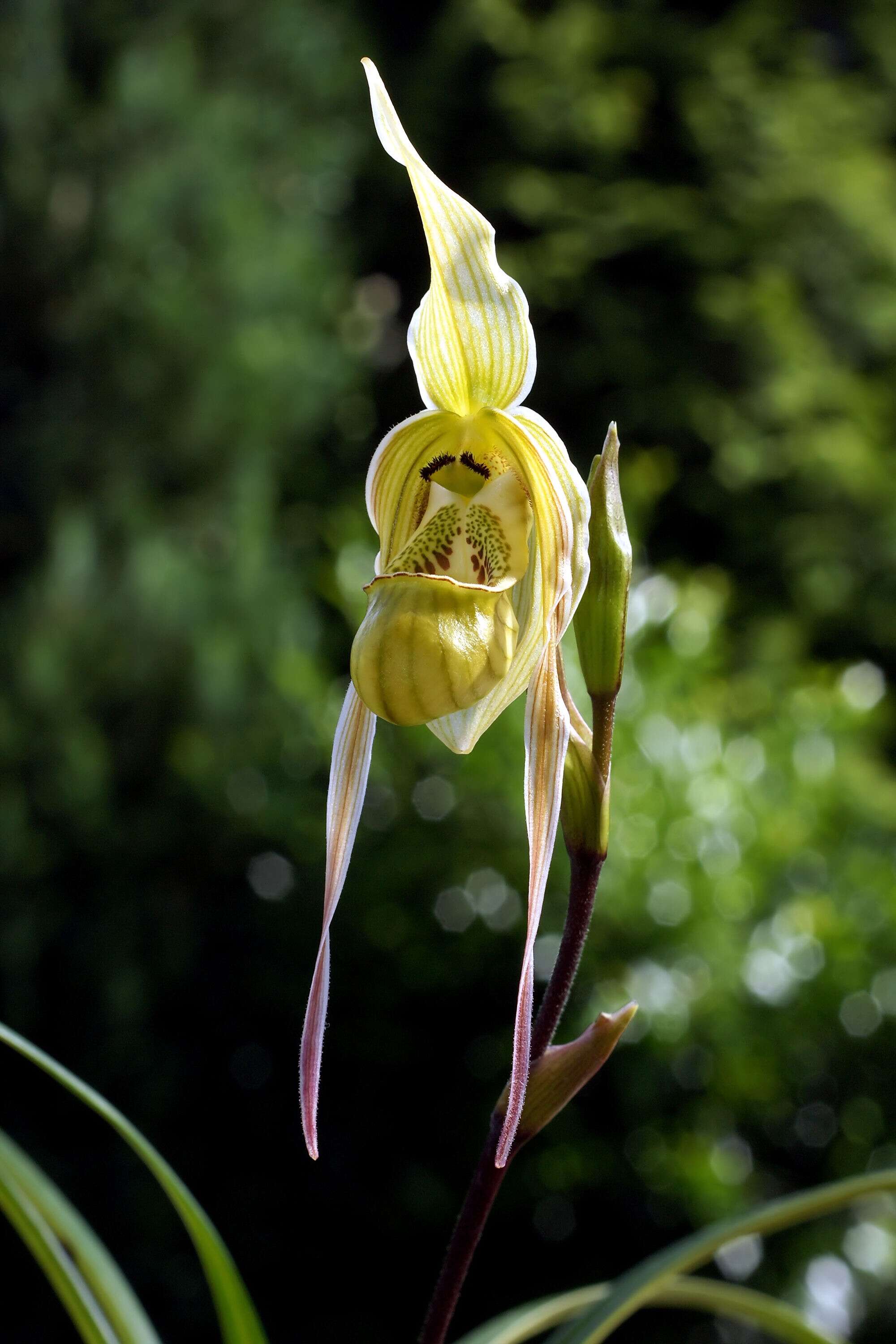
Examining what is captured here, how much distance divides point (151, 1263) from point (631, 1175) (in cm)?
70

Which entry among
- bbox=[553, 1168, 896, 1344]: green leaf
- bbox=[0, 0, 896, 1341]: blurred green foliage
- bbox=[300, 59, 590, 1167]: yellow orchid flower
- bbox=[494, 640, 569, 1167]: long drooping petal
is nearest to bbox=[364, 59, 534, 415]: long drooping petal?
bbox=[300, 59, 590, 1167]: yellow orchid flower

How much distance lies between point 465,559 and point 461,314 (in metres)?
0.11

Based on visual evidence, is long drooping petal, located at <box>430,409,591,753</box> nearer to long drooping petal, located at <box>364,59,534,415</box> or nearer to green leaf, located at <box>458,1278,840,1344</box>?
long drooping petal, located at <box>364,59,534,415</box>

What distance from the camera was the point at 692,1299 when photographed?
0.68 meters

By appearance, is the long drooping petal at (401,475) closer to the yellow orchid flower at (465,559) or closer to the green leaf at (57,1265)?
the yellow orchid flower at (465,559)

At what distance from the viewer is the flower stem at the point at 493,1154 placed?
0.47m

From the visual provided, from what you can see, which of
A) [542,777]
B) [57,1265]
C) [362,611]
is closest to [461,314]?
[542,777]

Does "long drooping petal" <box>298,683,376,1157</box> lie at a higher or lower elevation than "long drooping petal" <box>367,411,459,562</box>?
lower

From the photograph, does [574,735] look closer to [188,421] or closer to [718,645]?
[718,645]

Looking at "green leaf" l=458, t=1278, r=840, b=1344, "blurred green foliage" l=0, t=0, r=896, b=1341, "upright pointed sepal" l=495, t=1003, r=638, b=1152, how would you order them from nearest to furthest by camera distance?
"upright pointed sepal" l=495, t=1003, r=638, b=1152, "green leaf" l=458, t=1278, r=840, b=1344, "blurred green foliage" l=0, t=0, r=896, b=1341

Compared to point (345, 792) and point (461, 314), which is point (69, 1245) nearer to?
point (345, 792)

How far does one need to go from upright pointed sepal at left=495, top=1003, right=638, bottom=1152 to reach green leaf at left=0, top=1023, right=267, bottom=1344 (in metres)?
0.15

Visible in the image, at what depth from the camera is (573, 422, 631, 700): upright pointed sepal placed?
48 cm

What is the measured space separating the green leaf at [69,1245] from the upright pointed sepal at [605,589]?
341mm
